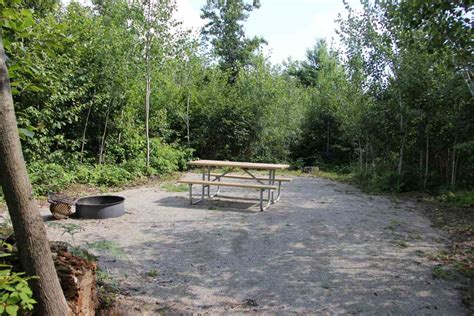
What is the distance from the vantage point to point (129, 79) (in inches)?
376

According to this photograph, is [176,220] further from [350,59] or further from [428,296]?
[350,59]

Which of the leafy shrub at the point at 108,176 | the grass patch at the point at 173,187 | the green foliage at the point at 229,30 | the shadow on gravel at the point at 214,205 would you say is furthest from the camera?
the green foliage at the point at 229,30

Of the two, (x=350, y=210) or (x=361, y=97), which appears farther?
(x=361, y=97)

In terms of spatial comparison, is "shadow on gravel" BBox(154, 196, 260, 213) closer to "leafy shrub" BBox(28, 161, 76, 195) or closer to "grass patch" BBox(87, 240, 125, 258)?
"leafy shrub" BBox(28, 161, 76, 195)

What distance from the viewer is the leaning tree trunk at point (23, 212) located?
1447 millimetres

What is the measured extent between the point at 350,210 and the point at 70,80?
6.53 metres

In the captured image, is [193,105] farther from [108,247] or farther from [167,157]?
[108,247]

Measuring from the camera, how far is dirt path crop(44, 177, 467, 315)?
3.02 metres

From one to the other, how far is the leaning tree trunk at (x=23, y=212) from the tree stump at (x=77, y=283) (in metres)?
0.52

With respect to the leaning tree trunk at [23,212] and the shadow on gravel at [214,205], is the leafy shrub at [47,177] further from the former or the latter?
the leaning tree trunk at [23,212]

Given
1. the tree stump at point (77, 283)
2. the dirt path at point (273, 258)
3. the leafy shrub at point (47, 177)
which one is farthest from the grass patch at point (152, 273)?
the leafy shrub at point (47, 177)

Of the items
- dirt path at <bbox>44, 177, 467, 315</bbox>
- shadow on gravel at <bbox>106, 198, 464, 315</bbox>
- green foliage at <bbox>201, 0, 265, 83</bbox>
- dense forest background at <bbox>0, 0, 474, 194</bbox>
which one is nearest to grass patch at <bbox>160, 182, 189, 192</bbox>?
dense forest background at <bbox>0, 0, 474, 194</bbox>

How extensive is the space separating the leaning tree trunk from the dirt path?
1.33m

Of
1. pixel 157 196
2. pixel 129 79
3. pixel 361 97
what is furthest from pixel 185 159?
pixel 361 97
